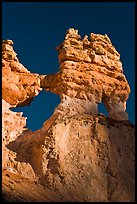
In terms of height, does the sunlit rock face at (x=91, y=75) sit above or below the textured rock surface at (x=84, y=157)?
above

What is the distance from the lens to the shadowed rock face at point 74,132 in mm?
14781

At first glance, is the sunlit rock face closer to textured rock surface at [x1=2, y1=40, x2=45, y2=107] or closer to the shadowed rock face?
the shadowed rock face

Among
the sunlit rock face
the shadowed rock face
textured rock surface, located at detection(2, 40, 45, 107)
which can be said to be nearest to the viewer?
the shadowed rock face

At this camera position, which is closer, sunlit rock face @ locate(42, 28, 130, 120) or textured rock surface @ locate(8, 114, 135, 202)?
textured rock surface @ locate(8, 114, 135, 202)

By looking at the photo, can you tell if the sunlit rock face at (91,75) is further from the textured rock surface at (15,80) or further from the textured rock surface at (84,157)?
the textured rock surface at (84,157)

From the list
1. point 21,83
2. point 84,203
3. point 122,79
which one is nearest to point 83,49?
point 122,79

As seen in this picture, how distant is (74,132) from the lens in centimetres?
1638

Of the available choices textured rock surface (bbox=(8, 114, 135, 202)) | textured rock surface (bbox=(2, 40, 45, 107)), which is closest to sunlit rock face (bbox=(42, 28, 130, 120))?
textured rock surface (bbox=(2, 40, 45, 107))

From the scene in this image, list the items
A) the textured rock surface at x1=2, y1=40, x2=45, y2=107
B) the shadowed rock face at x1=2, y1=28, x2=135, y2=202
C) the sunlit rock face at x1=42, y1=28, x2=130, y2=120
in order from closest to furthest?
the shadowed rock face at x1=2, y1=28, x2=135, y2=202 < the textured rock surface at x1=2, y1=40, x2=45, y2=107 < the sunlit rock face at x1=42, y1=28, x2=130, y2=120

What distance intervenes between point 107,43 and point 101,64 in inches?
65.4

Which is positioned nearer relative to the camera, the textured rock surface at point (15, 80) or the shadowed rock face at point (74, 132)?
the shadowed rock face at point (74, 132)

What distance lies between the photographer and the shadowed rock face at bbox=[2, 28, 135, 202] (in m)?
14.8

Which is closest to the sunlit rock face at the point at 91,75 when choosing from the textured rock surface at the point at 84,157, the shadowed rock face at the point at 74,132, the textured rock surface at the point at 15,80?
the shadowed rock face at the point at 74,132

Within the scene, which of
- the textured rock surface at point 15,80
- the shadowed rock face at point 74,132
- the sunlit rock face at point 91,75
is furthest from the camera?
the sunlit rock face at point 91,75
